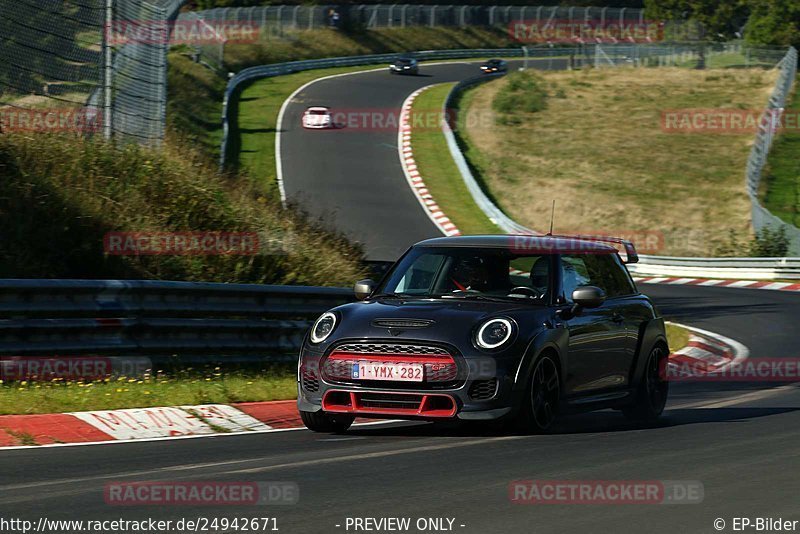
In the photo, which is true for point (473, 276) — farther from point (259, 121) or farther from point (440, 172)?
point (259, 121)

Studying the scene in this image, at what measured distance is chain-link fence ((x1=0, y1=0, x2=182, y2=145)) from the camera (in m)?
14.6

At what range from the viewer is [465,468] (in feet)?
24.9

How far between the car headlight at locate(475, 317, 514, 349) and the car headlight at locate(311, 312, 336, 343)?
3.57ft

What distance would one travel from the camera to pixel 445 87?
216ft

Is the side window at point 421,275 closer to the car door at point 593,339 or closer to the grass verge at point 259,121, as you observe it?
the car door at point 593,339

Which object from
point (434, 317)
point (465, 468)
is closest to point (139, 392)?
point (434, 317)

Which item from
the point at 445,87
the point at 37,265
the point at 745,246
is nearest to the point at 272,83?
the point at 445,87

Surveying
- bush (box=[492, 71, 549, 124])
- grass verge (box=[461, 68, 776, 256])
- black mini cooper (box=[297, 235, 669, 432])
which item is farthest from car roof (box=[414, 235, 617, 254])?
bush (box=[492, 71, 549, 124])

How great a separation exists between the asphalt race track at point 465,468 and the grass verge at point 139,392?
3.93 feet

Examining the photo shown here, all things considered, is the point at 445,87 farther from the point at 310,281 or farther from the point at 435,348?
the point at 435,348

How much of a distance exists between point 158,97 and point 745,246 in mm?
25090

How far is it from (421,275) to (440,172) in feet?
121

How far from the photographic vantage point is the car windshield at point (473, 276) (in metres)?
9.82

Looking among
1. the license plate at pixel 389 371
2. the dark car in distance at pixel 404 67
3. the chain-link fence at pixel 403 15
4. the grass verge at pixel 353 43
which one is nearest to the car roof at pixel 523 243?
the license plate at pixel 389 371
